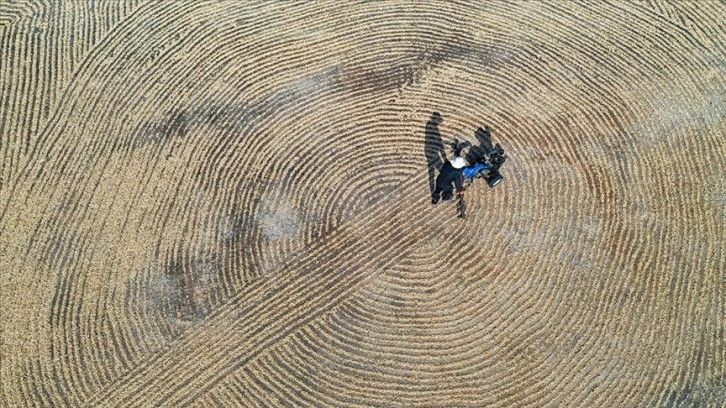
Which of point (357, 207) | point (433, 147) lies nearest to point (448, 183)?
point (433, 147)

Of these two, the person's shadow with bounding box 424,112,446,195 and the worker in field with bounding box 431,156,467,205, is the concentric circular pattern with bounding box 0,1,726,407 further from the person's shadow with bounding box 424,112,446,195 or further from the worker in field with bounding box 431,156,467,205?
the worker in field with bounding box 431,156,467,205

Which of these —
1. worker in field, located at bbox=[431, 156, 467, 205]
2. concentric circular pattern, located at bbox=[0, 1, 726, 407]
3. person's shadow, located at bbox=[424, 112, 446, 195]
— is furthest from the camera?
person's shadow, located at bbox=[424, 112, 446, 195]

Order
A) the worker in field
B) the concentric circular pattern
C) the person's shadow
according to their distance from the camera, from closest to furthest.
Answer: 1. the concentric circular pattern
2. the worker in field
3. the person's shadow

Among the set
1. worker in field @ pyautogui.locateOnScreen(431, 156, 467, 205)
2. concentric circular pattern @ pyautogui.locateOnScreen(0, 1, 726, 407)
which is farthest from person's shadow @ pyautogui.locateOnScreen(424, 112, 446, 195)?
worker in field @ pyautogui.locateOnScreen(431, 156, 467, 205)

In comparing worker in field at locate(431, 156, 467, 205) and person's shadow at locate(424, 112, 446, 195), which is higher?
person's shadow at locate(424, 112, 446, 195)

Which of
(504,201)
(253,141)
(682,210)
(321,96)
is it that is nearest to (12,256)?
(253,141)

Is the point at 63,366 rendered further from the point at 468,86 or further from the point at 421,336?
the point at 468,86

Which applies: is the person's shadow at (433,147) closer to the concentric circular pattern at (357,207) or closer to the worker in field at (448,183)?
the concentric circular pattern at (357,207)
